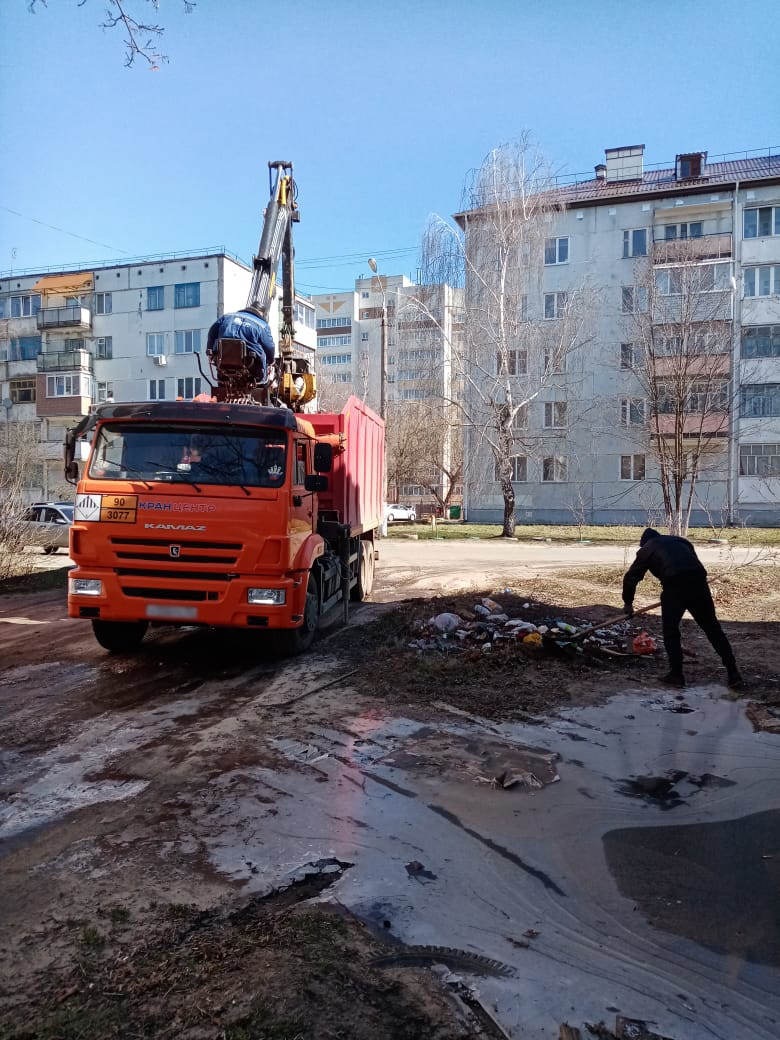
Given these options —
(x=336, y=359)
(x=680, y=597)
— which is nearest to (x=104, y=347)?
(x=336, y=359)

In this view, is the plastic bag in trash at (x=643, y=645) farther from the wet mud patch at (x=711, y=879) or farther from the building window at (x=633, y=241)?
the building window at (x=633, y=241)

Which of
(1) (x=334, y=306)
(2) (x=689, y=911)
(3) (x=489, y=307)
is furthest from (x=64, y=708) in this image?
(1) (x=334, y=306)

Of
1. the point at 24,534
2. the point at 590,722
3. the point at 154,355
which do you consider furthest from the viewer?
the point at 154,355

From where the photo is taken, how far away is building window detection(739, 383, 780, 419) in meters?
37.8

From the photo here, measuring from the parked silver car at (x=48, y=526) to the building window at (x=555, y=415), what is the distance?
24.0 m

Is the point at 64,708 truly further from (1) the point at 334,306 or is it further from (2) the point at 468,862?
(1) the point at 334,306

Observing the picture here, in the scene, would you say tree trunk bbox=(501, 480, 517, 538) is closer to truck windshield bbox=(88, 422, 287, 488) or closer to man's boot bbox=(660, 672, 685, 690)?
man's boot bbox=(660, 672, 685, 690)

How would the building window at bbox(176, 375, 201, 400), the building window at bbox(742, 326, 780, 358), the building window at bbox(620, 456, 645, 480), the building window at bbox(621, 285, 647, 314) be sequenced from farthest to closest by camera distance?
the building window at bbox(176, 375, 201, 400), the building window at bbox(620, 456, 645, 480), the building window at bbox(742, 326, 780, 358), the building window at bbox(621, 285, 647, 314)

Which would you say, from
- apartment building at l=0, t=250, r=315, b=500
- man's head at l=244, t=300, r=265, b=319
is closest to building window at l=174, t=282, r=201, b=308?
apartment building at l=0, t=250, r=315, b=500

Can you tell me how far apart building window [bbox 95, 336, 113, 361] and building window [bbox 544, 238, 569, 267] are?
2632 centimetres

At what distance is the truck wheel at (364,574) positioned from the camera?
1234 centimetres

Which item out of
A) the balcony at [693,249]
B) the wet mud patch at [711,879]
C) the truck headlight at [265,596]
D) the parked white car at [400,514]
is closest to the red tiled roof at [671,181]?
the balcony at [693,249]

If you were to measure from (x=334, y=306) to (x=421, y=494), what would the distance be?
31.3 metres

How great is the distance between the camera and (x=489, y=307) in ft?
101
